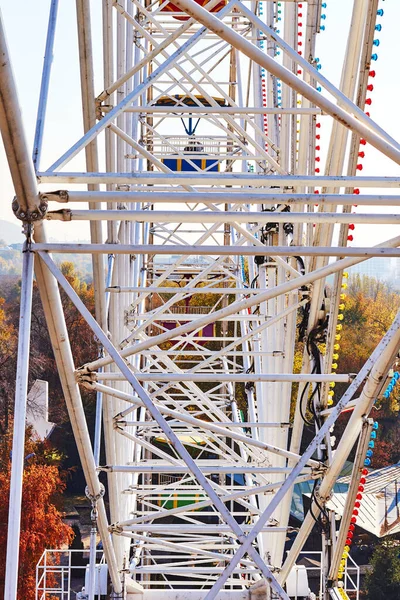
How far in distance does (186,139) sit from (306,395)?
6774 mm

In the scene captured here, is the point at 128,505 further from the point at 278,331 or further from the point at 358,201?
the point at 358,201

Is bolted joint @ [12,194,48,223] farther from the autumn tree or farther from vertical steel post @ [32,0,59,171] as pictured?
the autumn tree

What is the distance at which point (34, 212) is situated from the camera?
541cm

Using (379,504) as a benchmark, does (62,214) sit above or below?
above

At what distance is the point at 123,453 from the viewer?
1055 centimetres

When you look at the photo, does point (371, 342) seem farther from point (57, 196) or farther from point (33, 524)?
point (57, 196)

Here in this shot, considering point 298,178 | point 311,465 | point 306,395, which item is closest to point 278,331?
point 306,395

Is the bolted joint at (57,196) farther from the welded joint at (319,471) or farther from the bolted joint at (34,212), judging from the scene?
the welded joint at (319,471)

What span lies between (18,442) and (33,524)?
14435 mm

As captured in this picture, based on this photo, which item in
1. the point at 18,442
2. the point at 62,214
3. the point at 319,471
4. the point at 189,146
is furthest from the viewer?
the point at 189,146

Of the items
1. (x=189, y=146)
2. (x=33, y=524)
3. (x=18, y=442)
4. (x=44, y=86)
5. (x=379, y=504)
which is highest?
(x=189, y=146)

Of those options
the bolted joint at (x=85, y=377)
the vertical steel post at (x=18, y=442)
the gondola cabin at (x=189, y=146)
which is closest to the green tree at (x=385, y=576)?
the gondola cabin at (x=189, y=146)

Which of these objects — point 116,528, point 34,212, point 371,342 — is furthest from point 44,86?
point 371,342

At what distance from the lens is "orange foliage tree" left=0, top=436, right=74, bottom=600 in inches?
711
